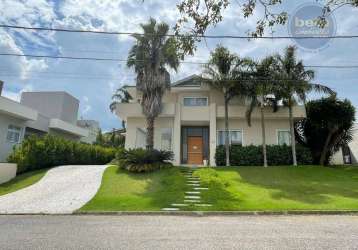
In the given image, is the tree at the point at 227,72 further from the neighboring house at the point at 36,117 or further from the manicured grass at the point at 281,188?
the neighboring house at the point at 36,117

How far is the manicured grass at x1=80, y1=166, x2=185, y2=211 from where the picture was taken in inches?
420

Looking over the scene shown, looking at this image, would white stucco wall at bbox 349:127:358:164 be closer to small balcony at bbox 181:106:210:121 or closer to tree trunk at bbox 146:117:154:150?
small balcony at bbox 181:106:210:121

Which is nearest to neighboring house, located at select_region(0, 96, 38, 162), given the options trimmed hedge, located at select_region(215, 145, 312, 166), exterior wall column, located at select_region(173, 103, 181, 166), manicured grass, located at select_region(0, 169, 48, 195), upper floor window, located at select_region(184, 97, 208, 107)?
manicured grass, located at select_region(0, 169, 48, 195)

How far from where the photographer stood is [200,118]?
2123 centimetres

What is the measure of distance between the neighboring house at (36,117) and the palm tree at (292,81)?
1931 centimetres

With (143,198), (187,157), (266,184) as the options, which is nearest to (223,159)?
(187,157)

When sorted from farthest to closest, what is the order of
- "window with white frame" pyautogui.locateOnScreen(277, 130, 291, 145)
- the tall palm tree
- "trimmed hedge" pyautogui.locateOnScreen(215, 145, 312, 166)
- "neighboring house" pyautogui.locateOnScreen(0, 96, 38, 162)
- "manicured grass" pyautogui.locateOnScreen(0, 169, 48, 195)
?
"window with white frame" pyautogui.locateOnScreen(277, 130, 291, 145), "neighboring house" pyautogui.locateOnScreen(0, 96, 38, 162), "trimmed hedge" pyautogui.locateOnScreen(215, 145, 312, 166), the tall palm tree, "manicured grass" pyautogui.locateOnScreen(0, 169, 48, 195)

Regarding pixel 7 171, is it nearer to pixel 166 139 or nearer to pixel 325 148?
pixel 166 139

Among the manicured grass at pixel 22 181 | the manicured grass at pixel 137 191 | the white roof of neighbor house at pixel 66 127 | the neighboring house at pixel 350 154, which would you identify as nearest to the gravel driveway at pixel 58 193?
the manicured grass at pixel 22 181

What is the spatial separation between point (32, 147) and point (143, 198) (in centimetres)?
1055

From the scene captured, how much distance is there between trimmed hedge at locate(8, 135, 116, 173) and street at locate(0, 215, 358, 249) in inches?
388

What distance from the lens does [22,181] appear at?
16125mm

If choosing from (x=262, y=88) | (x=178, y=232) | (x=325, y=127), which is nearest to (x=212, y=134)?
(x=262, y=88)

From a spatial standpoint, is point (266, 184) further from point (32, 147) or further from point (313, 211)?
point (32, 147)
